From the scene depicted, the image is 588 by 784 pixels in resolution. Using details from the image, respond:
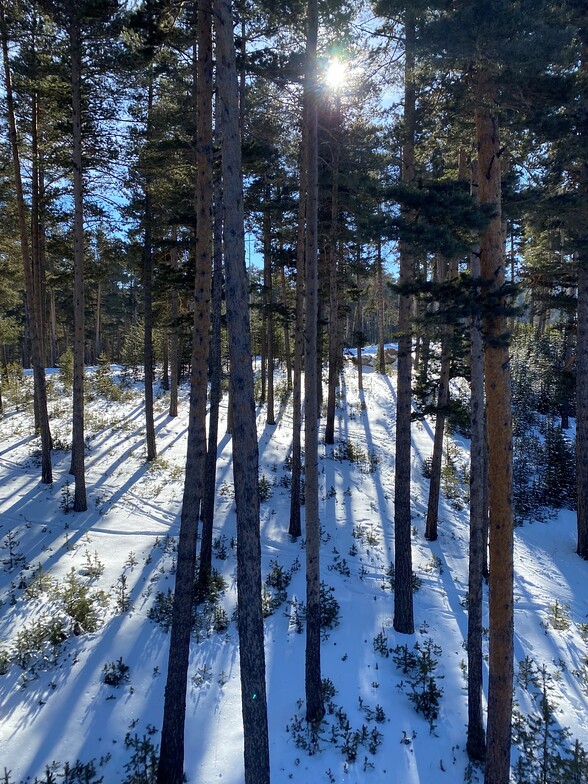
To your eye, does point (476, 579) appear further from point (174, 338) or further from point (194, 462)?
point (174, 338)

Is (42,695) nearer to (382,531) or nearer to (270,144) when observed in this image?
(382,531)

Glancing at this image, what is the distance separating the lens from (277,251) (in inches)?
665

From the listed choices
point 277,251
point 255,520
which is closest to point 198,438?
point 255,520

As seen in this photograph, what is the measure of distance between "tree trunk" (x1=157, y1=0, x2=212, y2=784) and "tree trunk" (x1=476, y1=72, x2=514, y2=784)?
3929 mm

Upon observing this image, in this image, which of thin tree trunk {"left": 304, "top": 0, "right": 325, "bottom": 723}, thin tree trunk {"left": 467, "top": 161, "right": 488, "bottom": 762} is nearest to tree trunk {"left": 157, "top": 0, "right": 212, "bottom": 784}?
thin tree trunk {"left": 304, "top": 0, "right": 325, "bottom": 723}

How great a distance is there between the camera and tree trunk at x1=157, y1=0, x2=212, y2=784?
5.82m

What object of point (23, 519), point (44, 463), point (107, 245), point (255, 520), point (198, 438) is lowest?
point (23, 519)

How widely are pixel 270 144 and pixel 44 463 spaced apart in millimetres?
11483

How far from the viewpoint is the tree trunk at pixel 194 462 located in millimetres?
5820

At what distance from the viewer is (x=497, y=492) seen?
5.85 metres

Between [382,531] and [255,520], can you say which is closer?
[255,520]

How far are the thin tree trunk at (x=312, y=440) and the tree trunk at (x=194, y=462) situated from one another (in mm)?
1702

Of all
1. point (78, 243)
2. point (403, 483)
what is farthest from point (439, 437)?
point (78, 243)

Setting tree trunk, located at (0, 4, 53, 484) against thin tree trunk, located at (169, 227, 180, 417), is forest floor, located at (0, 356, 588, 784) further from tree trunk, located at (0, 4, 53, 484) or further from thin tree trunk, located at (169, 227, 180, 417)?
thin tree trunk, located at (169, 227, 180, 417)
